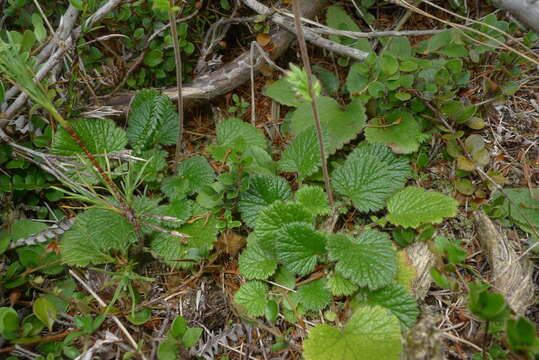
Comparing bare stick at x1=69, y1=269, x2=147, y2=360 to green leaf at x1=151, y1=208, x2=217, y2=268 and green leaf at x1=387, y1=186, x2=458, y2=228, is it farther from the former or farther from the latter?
green leaf at x1=387, y1=186, x2=458, y2=228

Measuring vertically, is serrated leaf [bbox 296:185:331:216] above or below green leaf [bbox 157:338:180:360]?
above

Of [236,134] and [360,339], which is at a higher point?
[236,134]

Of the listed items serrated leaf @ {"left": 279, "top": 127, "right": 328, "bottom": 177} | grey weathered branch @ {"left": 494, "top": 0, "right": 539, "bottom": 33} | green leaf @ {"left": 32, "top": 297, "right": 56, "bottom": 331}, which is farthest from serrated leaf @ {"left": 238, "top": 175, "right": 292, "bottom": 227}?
grey weathered branch @ {"left": 494, "top": 0, "right": 539, "bottom": 33}

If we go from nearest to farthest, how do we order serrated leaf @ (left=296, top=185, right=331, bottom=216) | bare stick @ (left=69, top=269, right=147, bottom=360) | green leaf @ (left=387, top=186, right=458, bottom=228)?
bare stick @ (left=69, top=269, right=147, bottom=360) < green leaf @ (left=387, top=186, right=458, bottom=228) < serrated leaf @ (left=296, top=185, right=331, bottom=216)

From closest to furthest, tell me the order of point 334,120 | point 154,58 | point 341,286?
point 341,286 < point 334,120 < point 154,58

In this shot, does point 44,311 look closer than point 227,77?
Yes

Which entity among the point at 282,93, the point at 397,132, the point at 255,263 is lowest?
the point at 255,263

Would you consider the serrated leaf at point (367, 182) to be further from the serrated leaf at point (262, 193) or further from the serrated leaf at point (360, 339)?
the serrated leaf at point (360, 339)

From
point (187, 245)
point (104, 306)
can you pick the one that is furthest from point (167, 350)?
point (187, 245)

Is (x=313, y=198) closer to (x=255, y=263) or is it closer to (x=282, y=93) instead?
(x=255, y=263)
